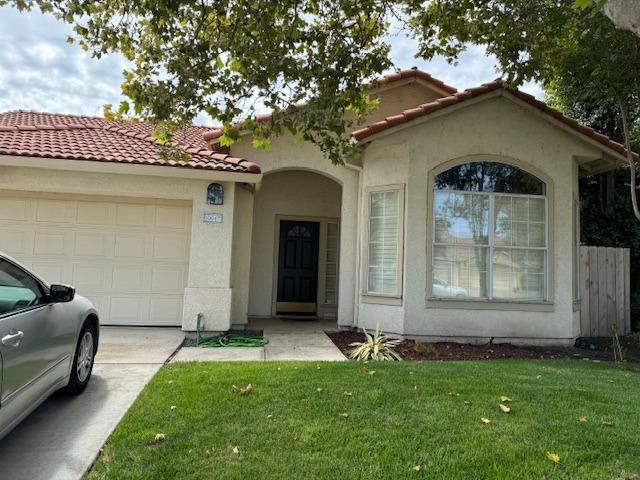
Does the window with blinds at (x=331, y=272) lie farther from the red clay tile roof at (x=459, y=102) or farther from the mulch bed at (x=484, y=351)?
the red clay tile roof at (x=459, y=102)

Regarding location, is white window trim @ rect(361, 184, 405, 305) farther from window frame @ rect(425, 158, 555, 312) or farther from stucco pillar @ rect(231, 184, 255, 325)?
stucco pillar @ rect(231, 184, 255, 325)

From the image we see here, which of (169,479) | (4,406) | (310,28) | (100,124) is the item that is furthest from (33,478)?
(100,124)

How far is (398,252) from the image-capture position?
8.09 metres

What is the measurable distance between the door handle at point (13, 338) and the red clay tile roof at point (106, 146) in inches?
146

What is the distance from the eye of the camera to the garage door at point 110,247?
838 centimetres

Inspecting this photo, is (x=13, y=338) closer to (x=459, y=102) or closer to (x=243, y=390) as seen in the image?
(x=243, y=390)

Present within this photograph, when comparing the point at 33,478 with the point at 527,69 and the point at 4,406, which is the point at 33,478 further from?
the point at 527,69

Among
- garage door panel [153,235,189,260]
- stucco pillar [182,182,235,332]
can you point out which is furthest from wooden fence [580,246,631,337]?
garage door panel [153,235,189,260]

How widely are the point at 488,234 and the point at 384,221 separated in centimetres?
181

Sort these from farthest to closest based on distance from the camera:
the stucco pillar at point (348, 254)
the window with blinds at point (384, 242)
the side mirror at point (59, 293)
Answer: the stucco pillar at point (348, 254), the window with blinds at point (384, 242), the side mirror at point (59, 293)

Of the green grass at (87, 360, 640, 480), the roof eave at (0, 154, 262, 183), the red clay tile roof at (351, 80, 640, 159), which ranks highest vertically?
the red clay tile roof at (351, 80, 640, 159)

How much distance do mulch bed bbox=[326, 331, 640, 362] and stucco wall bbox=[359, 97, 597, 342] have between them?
25cm

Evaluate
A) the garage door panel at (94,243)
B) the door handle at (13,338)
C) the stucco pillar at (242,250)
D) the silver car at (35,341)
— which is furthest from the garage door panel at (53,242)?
the door handle at (13,338)

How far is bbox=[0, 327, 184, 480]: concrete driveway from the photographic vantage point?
3.25 meters
